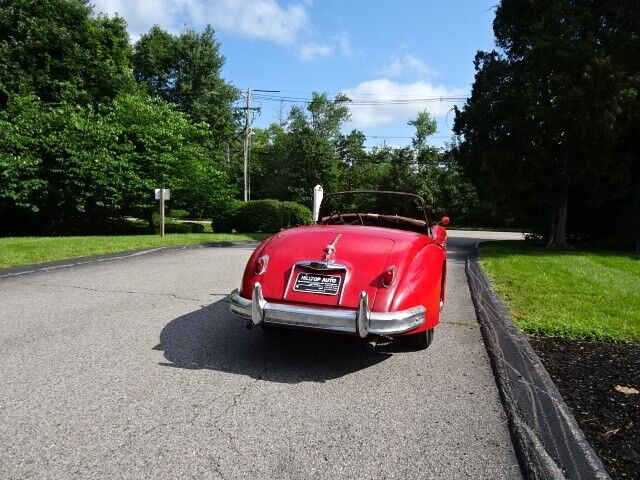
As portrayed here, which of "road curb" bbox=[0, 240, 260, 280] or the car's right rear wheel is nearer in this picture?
the car's right rear wheel

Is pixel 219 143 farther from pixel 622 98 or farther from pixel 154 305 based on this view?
pixel 154 305

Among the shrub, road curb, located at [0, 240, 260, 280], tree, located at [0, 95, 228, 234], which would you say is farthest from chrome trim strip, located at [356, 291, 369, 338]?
the shrub

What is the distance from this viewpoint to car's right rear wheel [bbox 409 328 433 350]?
14.3ft

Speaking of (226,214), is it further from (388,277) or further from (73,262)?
(388,277)

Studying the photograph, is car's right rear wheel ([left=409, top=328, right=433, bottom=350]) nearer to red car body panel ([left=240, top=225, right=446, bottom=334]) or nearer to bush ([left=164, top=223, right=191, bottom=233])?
red car body panel ([left=240, top=225, right=446, bottom=334])

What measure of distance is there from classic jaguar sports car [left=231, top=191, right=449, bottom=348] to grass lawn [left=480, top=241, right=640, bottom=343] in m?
1.96

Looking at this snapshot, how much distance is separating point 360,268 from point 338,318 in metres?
0.53

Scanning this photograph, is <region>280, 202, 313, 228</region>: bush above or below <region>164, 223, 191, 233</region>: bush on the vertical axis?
above

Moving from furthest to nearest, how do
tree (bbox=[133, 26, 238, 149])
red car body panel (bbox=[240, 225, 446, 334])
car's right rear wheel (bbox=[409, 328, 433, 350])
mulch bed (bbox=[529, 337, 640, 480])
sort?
1. tree (bbox=[133, 26, 238, 149])
2. car's right rear wheel (bbox=[409, 328, 433, 350])
3. red car body panel (bbox=[240, 225, 446, 334])
4. mulch bed (bbox=[529, 337, 640, 480])

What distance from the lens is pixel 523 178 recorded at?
56.2ft

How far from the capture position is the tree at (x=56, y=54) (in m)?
22.6

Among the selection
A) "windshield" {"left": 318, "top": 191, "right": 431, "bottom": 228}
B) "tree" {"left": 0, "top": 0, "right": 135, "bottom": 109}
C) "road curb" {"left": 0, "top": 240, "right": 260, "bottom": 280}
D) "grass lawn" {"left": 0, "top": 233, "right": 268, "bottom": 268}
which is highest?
"tree" {"left": 0, "top": 0, "right": 135, "bottom": 109}

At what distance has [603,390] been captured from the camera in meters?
3.55

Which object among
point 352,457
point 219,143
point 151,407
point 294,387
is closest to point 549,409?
point 352,457
